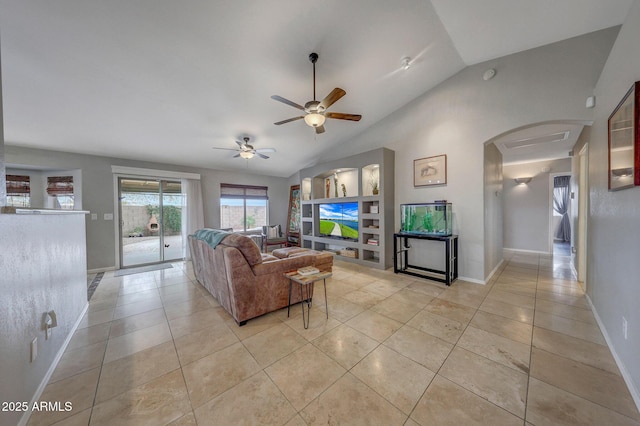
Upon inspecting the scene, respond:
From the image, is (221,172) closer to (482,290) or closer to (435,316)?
(435,316)

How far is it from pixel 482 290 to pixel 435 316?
1305 mm

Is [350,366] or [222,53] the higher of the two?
[222,53]

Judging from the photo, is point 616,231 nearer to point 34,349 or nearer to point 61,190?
point 34,349

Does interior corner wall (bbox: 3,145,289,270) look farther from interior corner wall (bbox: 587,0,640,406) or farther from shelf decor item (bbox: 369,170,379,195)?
interior corner wall (bbox: 587,0,640,406)

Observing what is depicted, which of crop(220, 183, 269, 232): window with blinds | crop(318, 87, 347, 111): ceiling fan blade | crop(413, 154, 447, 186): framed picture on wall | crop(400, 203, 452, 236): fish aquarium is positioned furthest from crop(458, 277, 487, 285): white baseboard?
crop(220, 183, 269, 232): window with blinds

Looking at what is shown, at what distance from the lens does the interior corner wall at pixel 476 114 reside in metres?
2.68

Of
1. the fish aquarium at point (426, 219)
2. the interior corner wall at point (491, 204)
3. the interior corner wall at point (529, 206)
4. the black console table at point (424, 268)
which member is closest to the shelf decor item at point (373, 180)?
the fish aquarium at point (426, 219)

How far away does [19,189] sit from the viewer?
13.6 feet

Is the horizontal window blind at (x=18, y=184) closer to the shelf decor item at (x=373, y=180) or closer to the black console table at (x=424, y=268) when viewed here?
the shelf decor item at (x=373, y=180)

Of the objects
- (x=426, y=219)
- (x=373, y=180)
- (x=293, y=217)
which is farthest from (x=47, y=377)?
(x=293, y=217)

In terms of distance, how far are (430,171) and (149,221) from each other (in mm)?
6185

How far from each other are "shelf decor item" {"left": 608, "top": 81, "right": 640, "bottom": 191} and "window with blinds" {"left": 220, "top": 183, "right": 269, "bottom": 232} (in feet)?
22.1

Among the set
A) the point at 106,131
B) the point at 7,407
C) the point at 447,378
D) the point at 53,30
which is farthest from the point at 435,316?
the point at 106,131

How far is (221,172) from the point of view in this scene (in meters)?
6.16
